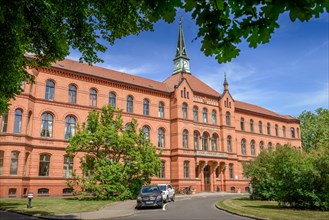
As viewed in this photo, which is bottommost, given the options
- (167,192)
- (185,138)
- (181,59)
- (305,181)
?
(167,192)

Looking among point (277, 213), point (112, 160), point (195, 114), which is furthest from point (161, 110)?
point (277, 213)

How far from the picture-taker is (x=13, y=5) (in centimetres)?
864

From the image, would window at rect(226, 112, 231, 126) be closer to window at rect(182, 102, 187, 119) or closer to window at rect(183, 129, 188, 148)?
window at rect(182, 102, 187, 119)

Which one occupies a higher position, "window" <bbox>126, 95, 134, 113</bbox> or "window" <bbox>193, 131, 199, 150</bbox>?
"window" <bbox>126, 95, 134, 113</bbox>

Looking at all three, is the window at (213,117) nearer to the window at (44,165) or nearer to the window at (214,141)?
the window at (214,141)

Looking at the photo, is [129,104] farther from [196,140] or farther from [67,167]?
[196,140]

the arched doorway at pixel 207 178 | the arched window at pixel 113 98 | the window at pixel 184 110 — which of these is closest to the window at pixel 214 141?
the arched doorway at pixel 207 178

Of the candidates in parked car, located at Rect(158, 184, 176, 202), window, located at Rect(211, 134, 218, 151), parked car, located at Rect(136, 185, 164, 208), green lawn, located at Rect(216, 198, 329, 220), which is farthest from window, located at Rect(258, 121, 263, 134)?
parked car, located at Rect(136, 185, 164, 208)

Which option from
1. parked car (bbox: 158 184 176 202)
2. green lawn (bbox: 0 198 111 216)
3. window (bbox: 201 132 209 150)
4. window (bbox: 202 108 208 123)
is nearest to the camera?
green lawn (bbox: 0 198 111 216)

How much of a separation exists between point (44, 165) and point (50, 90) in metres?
7.71

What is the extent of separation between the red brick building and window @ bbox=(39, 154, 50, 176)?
94 millimetres

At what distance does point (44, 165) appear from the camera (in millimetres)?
31078

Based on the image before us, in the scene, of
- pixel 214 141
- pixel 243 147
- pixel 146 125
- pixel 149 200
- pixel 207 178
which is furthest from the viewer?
pixel 243 147

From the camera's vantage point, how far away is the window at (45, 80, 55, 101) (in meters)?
32.6
